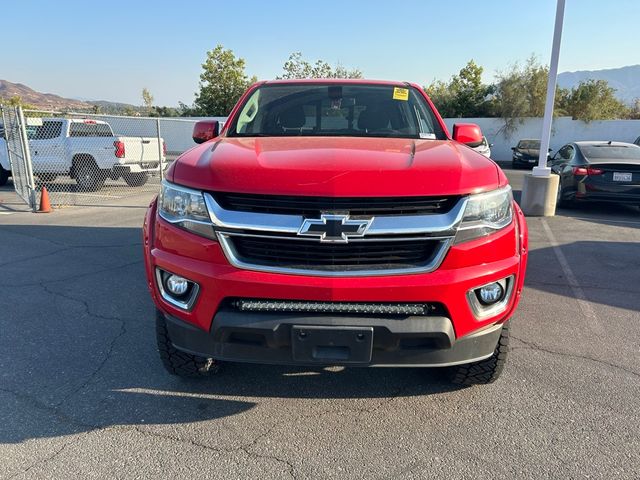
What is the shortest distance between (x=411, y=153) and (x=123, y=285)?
3.51m

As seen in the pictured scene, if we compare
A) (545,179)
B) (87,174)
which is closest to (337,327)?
(545,179)

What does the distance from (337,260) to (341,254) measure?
0.04 meters

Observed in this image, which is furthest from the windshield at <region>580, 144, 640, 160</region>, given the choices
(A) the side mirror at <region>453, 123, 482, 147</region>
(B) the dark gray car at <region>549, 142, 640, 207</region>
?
(A) the side mirror at <region>453, 123, 482, 147</region>

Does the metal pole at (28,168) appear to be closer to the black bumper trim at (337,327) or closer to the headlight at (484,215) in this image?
the black bumper trim at (337,327)

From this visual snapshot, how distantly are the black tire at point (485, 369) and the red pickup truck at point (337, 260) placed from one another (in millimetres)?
217

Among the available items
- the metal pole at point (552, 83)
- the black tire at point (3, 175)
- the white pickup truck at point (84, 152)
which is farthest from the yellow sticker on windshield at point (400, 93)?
the black tire at point (3, 175)

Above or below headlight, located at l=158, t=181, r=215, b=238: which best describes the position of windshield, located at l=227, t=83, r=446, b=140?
above

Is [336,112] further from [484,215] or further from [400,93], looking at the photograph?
[484,215]

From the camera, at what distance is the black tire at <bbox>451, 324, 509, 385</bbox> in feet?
8.94

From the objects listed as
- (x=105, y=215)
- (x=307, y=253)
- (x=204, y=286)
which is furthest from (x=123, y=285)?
(x=105, y=215)

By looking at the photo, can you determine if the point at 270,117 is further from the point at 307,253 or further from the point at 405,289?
the point at 405,289

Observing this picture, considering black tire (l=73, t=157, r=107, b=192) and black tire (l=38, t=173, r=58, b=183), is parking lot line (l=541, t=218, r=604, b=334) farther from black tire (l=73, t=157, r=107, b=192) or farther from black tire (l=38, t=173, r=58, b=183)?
black tire (l=38, t=173, r=58, b=183)

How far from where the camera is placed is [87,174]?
12.1 metres

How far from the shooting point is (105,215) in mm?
9211
